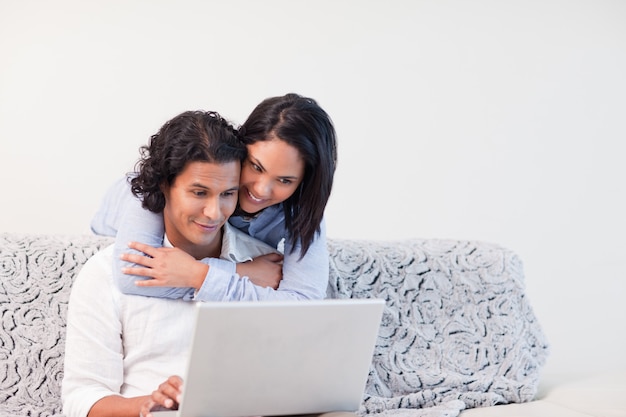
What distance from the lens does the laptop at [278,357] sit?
5.67ft

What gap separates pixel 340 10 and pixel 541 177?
47.2 inches

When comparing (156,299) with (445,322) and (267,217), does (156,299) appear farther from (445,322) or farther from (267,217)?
(445,322)

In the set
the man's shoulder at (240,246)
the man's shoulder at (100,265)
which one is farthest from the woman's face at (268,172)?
the man's shoulder at (100,265)

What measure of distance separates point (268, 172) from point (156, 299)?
15.4 inches

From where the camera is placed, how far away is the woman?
2.15 metres

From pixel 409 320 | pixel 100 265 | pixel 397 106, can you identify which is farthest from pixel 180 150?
pixel 397 106

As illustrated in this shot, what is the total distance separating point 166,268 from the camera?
2131 mm

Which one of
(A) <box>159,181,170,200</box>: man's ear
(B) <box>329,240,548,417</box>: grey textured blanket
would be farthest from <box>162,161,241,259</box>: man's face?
(B) <box>329,240,548,417</box>: grey textured blanket

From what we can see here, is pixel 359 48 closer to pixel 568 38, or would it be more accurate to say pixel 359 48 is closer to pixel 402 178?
pixel 402 178

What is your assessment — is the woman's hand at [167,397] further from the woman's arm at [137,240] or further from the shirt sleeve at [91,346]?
the woman's arm at [137,240]

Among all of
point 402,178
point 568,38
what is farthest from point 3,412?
point 568,38

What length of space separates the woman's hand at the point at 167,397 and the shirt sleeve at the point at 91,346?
158mm

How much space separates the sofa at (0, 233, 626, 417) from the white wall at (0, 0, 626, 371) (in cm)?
93

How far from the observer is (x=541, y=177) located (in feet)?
14.4
